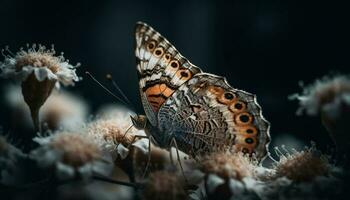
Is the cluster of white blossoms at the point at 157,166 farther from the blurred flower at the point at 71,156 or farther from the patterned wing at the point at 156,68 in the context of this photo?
the patterned wing at the point at 156,68

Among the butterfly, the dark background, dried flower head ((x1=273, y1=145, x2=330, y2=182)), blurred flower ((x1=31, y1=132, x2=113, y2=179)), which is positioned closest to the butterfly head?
the butterfly

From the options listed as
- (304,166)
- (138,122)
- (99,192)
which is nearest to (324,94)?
(304,166)

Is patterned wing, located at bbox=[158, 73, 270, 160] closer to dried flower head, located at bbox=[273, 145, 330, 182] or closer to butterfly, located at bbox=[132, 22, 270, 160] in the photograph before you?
butterfly, located at bbox=[132, 22, 270, 160]

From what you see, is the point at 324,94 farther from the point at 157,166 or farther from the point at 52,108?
the point at 52,108

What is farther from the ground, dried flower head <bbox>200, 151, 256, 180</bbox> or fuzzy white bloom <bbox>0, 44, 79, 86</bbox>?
fuzzy white bloom <bbox>0, 44, 79, 86</bbox>

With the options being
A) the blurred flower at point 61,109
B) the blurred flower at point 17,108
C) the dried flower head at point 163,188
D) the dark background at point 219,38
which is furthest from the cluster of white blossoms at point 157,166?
the dark background at point 219,38

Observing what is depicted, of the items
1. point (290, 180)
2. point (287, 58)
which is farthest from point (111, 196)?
point (287, 58)
